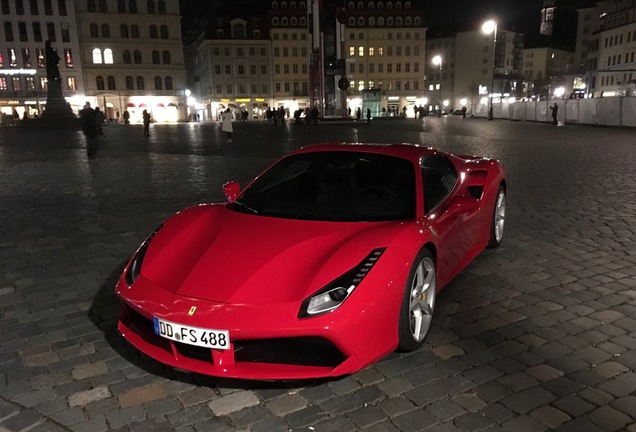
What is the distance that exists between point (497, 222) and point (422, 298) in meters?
2.78

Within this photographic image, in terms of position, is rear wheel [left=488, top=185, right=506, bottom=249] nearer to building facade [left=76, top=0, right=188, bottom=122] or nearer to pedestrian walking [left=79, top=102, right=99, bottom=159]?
pedestrian walking [left=79, top=102, right=99, bottom=159]

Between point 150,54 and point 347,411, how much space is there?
87.1 metres

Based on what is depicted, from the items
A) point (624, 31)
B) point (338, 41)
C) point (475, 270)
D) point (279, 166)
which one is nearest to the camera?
point (279, 166)

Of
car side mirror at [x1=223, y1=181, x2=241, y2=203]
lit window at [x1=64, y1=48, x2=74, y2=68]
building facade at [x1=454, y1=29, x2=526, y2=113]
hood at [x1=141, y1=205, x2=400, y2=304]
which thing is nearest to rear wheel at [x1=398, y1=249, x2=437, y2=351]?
hood at [x1=141, y1=205, x2=400, y2=304]

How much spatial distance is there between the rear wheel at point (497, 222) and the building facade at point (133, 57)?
7918 cm

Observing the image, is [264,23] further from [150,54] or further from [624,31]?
[624,31]

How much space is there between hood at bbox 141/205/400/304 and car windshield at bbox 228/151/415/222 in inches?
8.4

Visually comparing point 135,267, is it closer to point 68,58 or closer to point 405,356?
point 405,356

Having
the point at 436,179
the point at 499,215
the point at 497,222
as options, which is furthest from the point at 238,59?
the point at 436,179

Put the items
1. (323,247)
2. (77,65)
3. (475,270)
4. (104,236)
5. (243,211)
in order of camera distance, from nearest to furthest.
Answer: (323,247)
(243,211)
(475,270)
(104,236)
(77,65)

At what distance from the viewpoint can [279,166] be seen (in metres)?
4.88

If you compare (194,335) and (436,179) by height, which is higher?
(436,179)

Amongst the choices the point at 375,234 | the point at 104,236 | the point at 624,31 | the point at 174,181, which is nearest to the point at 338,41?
the point at 174,181

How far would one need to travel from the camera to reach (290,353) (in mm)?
2975
